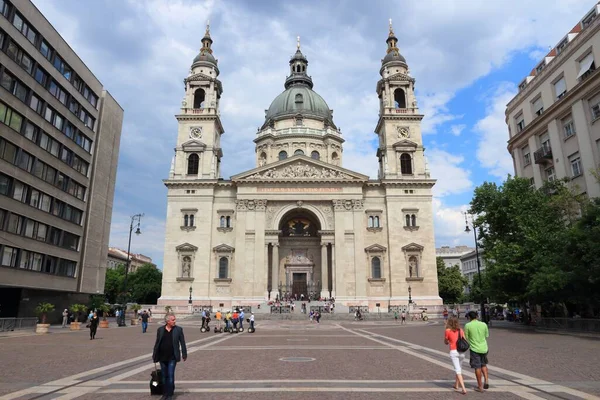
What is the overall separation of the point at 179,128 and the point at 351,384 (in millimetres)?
51502

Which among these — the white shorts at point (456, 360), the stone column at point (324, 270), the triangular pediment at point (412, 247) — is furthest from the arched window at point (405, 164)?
the white shorts at point (456, 360)

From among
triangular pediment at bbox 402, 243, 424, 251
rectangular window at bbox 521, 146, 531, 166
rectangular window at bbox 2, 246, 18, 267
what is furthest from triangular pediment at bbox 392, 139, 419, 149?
rectangular window at bbox 2, 246, 18, 267

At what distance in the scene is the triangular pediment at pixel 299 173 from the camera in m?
52.4

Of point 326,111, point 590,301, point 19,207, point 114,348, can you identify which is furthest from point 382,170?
point 114,348

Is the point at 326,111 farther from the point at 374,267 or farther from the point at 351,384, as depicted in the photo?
the point at 351,384

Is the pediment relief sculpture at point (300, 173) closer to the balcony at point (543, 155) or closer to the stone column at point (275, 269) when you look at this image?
the stone column at point (275, 269)

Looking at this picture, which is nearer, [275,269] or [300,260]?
[275,269]

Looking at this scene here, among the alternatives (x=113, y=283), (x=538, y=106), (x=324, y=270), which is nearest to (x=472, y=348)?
(x=538, y=106)

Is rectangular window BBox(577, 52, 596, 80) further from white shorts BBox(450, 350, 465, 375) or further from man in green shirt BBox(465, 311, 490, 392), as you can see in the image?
white shorts BBox(450, 350, 465, 375)

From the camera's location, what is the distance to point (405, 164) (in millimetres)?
55406

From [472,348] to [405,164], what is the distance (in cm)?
4834

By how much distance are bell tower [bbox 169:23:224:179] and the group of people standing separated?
4712 centimetres

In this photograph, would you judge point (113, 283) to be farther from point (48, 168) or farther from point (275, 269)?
point (48, 168)

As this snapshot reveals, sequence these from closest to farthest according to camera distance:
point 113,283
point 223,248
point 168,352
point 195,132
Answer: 1. point 168,352
2. point 223,248
3. point 195,132
4. point 113,283
